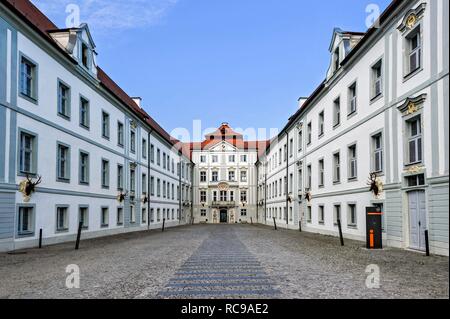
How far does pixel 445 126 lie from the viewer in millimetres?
12289

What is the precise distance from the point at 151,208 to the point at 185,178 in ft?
74.8

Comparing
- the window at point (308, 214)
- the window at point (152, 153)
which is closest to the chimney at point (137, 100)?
the window at point (152, 153)

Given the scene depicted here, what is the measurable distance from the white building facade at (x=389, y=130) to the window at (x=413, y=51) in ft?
0.11

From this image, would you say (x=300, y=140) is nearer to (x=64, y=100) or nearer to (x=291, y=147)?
(x=291, y=147)

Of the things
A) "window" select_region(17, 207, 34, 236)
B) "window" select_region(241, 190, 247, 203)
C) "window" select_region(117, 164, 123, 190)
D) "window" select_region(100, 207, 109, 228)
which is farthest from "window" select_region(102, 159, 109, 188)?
"window" select_region(241, 190, 247, 203)

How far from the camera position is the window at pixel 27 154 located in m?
17.1

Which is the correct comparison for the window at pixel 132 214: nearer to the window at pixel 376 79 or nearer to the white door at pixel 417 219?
the window at pixel 376 79

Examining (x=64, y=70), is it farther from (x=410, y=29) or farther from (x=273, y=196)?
(x=273, y=196)

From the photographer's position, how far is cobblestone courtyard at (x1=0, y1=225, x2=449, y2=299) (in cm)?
723

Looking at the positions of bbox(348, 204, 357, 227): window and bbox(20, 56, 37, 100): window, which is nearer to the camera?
bbox(20, 56, 37, 100): window

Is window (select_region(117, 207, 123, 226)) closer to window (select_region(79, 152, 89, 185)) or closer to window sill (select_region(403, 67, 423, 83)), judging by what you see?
window (select_region(79, 152, 89, 185))

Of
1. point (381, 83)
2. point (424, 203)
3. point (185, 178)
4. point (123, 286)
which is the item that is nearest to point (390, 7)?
point (381, 83)

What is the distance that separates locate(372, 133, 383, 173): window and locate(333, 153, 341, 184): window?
5.01 meters

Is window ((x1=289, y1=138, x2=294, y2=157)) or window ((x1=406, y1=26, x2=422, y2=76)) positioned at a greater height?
window ((x1=406, y1=26, x2=422, y2=76))
